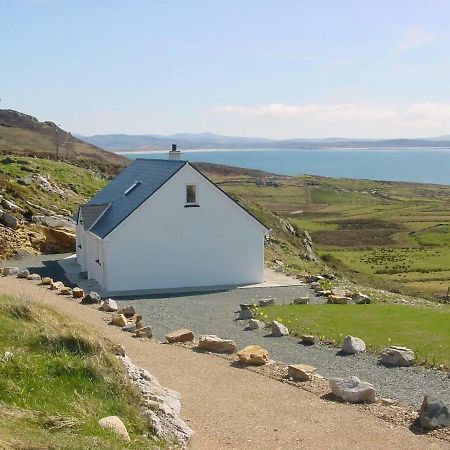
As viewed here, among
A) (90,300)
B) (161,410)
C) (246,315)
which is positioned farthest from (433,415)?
(90,300)

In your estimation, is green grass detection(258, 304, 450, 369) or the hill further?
the hill

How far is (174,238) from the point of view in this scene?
30797 millimetres

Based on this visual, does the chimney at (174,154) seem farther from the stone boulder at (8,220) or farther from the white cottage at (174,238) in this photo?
the stone boulder at (8,220)

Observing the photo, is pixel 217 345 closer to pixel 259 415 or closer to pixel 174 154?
pixel 259 415

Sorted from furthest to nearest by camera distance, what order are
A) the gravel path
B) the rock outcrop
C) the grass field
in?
the grass field → the gravel path → the rock outcrop

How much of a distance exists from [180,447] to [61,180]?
4312 centimetres

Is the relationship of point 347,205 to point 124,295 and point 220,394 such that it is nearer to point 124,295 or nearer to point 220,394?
point 124,295

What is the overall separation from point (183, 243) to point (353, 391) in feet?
59.3

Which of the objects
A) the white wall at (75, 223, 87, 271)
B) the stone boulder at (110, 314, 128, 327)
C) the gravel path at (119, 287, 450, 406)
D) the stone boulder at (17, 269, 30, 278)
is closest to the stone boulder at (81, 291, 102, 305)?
the gravel path at (119, 287, 450, 406)

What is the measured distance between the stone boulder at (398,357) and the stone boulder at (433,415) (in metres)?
4.82

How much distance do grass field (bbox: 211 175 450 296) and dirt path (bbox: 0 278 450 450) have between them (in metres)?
31.5

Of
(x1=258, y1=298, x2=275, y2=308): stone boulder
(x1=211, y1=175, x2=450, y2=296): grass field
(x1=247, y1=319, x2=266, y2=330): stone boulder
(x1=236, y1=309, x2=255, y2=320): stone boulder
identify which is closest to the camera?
(x1=247, y1=319, x2=266, y2=330): stone boulder

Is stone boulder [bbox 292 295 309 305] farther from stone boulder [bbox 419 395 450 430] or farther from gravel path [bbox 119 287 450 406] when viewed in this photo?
stone boulder [bbox 419 395 450 430]

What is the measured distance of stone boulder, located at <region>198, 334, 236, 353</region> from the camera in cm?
1794
